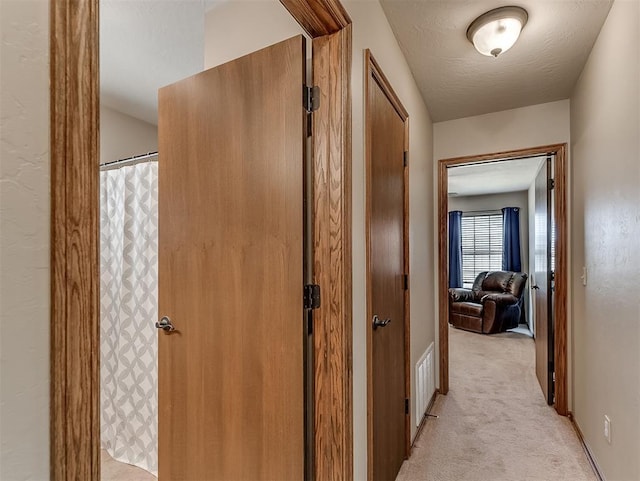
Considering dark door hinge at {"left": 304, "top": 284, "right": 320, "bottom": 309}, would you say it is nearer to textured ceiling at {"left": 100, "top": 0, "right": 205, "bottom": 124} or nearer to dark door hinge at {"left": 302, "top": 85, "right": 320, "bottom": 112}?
dark door hinge at {"left": 302, "top": 85, "right": 320, "bottom": 112}

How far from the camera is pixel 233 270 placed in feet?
4.62

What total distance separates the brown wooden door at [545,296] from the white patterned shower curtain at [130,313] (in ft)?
9.54

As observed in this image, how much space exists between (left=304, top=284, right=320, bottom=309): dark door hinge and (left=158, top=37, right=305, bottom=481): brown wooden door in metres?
0.04

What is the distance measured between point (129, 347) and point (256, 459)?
1.20 meters

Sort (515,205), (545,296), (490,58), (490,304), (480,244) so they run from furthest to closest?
(480,244) → (515,205) → (490,304) → (545,296) → (490,58)

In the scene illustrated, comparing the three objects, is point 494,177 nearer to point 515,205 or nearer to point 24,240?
point 515,205

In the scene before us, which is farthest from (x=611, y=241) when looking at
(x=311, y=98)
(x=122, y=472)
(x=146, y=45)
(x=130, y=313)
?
(x=122, y=472)

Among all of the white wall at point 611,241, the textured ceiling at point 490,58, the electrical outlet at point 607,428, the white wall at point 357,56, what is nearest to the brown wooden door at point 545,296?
the white wall at point 611,241

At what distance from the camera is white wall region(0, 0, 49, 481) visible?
1.35 ft

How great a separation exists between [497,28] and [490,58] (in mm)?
449

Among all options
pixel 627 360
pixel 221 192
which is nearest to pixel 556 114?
pixel 627 360

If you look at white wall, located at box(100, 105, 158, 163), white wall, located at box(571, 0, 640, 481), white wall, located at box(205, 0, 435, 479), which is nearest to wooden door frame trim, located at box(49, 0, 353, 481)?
white wall, located at box(205, 0, 435, 479)

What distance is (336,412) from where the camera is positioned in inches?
50.4

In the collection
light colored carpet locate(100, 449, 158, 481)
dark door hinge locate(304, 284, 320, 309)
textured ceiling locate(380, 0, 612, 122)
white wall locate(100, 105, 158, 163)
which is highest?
textured ceiling locate(380, 0, 612, 122)
